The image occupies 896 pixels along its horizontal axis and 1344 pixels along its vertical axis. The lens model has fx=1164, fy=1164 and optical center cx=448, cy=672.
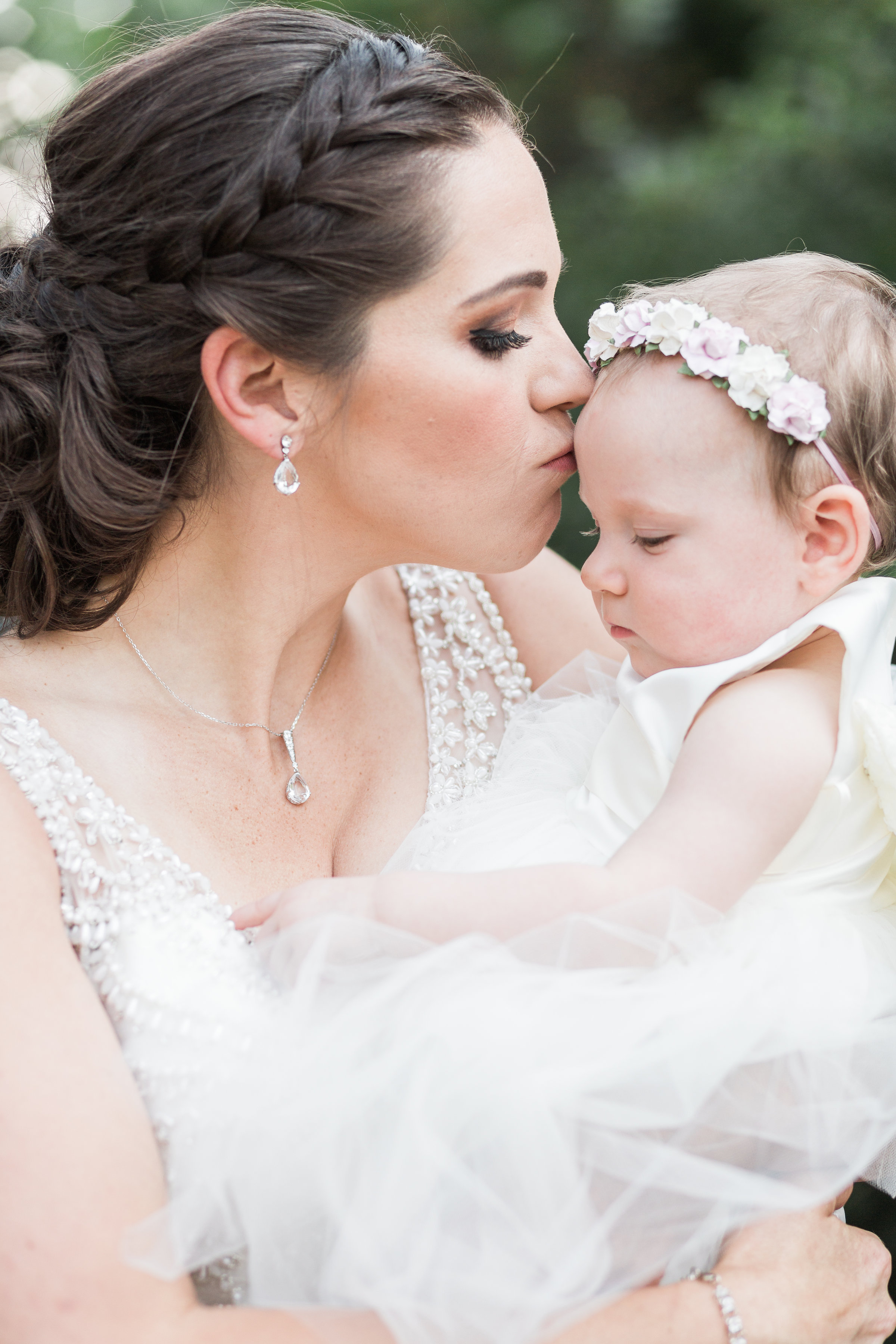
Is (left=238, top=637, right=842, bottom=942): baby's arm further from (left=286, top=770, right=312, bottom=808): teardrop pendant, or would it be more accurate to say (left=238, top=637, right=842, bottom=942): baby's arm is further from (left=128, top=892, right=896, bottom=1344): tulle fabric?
(left=286, top=770, right=312, bottom=808): teardrop pendant

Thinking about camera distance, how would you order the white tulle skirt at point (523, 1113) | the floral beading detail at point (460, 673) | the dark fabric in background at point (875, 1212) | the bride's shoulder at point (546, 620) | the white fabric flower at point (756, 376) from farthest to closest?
the dark fabric in background at point (875, 1212)
the bride's shoulder at point (546, 620)
the floral beading detail at point (460, 673)
the white fabric flower at point (756, 376)
the white tulle skirt at point (523, 1113)

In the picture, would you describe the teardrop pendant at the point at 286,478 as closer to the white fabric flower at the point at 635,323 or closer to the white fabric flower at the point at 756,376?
the white fabric flower at the point at 635,323

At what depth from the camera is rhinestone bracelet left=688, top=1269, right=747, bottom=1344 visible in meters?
1.35

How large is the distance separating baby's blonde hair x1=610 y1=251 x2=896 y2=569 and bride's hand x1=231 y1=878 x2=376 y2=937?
0.71 meters

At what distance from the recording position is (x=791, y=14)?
3.88m

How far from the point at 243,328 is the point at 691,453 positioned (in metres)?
0.63

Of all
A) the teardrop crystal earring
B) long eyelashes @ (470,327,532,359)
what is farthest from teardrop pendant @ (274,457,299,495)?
long eyelashes @ (470,327,532,359)

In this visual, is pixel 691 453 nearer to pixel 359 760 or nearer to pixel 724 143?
pixel 359 760

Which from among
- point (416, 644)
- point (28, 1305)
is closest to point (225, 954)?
point (28, 1305)

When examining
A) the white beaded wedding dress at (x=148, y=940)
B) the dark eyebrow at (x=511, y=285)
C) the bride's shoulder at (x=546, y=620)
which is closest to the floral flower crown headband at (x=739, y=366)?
the dark eyebrow at (x=511, y=285)

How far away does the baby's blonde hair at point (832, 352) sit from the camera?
1.45m

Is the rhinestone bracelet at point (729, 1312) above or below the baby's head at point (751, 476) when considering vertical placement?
below

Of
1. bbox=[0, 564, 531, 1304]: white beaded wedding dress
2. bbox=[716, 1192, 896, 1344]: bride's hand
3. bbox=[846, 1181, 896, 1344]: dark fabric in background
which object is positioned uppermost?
bbox=[0, 564, 531, 1304]: white beaded wedding dress

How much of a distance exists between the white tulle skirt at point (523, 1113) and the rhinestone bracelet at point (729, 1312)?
0.12 feet
